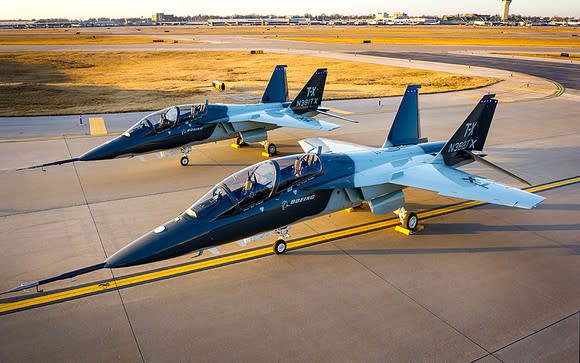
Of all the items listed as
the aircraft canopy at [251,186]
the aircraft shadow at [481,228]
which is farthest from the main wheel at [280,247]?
the aircraft shadow at [481,228]

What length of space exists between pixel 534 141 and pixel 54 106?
29364 mm

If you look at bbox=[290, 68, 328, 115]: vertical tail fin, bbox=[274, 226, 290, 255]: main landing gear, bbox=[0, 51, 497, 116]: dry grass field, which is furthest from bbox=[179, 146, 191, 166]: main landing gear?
bbox=[0, 51, 497, 116]: dry grass field

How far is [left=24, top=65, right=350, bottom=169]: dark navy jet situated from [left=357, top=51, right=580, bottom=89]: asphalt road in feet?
104

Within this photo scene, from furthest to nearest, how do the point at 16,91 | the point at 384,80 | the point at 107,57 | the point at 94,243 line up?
the point at 107,57 < the point at 384,80 < the point at 16,91 < the point at 94,243

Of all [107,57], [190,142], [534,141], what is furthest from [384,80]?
[107,57]

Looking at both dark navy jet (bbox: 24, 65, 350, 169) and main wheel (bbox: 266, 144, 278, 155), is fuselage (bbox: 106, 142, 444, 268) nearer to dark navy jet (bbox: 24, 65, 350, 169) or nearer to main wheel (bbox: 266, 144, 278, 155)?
dark navy jet (bbox: 24, 65, 350, 169)

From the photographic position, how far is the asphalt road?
148 feet

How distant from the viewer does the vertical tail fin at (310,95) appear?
20.6 metres

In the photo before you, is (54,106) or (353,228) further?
(54,106)

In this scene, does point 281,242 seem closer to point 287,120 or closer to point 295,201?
point 295,201

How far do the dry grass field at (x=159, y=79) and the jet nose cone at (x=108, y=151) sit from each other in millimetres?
13748

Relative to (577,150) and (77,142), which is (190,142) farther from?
(577,150)

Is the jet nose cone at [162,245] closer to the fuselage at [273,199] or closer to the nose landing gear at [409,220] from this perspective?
the fuselage at [273,199]

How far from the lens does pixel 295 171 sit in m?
10.3
